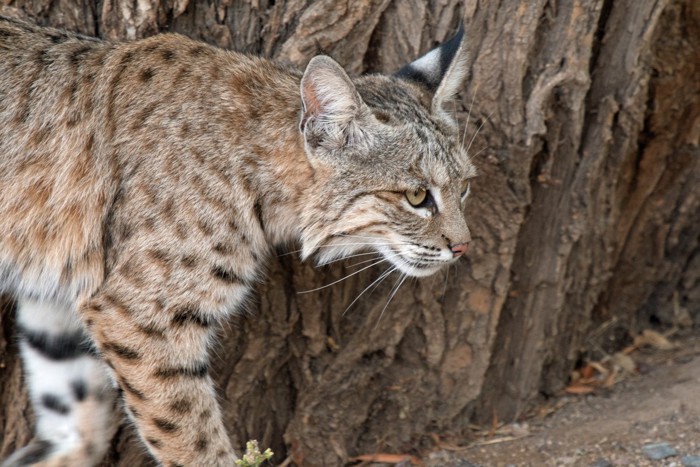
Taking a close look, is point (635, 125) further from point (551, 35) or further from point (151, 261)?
point (151, 261)

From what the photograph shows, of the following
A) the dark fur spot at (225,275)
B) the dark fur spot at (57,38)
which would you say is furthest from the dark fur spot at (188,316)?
the dark fur spot at (57,38)

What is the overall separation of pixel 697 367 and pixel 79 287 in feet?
10.1

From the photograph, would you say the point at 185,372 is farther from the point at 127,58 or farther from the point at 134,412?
the point at 127,58

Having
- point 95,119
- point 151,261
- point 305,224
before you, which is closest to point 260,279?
point 305,224

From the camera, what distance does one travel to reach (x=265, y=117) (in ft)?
12.8

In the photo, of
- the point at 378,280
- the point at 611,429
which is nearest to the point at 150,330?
the point at 378,280

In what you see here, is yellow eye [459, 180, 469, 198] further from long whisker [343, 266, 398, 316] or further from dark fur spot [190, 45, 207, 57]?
dark fur spot [190, 45, 207, 57]

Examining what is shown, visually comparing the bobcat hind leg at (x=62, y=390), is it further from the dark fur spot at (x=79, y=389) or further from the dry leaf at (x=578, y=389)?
the dry leaf at (x=578, y=389)

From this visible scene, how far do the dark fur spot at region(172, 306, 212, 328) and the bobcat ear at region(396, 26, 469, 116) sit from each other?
1.27 m

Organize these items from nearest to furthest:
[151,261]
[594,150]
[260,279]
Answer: [151,261]
[260,279]
[594,150]

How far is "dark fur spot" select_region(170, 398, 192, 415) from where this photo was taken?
3744mm

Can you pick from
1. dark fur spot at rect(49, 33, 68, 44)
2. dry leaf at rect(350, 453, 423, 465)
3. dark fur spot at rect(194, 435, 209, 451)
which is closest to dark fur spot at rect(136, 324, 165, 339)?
dark fur spot at rect(194, 435, 209, 451)

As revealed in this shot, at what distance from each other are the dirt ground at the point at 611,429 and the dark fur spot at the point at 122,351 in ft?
5.20

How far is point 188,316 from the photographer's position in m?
3.70
